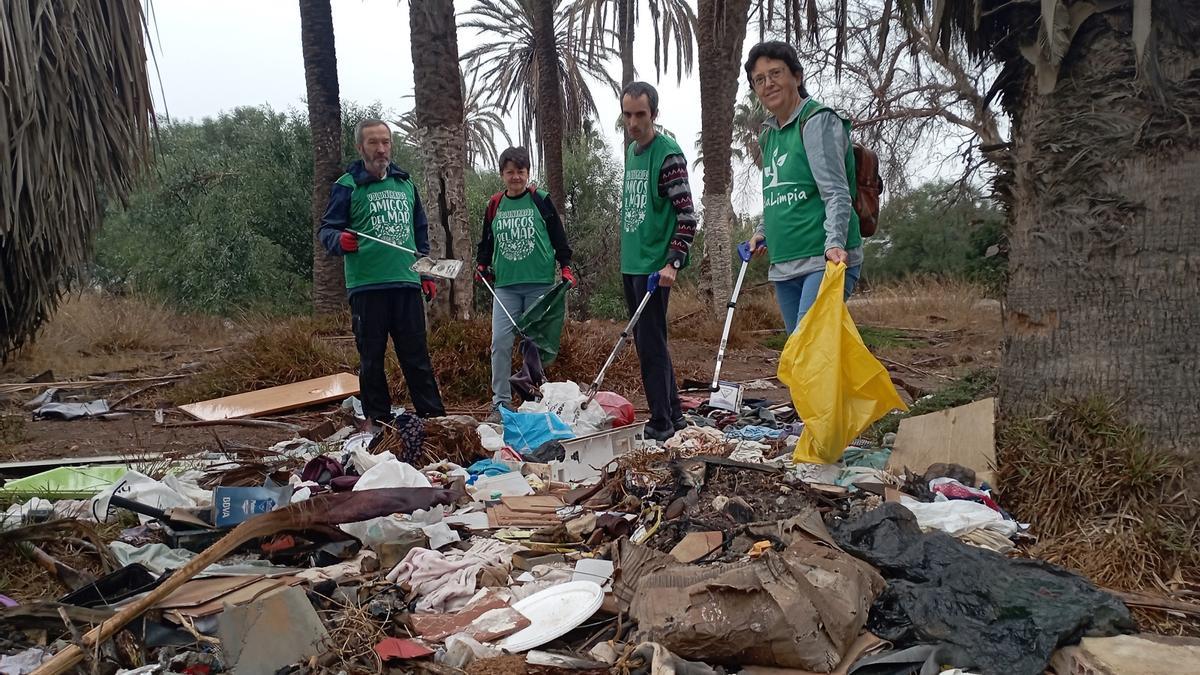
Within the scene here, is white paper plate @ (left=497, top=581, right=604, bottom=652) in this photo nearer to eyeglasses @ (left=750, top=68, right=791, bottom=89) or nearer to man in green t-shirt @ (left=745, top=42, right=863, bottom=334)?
man in green t-shirt @ (left=745, top=42, right=863, bottom=334)

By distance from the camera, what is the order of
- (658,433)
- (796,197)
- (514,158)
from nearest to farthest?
(796,197) → (658,433) → (514,158)

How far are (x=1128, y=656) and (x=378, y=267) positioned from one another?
421 cm

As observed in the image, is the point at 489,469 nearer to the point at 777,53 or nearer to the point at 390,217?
the point at 390,217

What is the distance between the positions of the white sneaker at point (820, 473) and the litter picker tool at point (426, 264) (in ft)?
8.89

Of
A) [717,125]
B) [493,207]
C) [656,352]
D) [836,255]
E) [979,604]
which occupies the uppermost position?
[717,125]

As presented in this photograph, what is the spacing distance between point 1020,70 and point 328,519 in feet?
11.0

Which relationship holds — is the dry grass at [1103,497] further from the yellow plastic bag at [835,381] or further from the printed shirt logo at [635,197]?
the printed shirt logo at [635,197]

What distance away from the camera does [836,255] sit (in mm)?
3619

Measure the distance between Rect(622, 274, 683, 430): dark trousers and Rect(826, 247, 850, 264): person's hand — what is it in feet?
4.33

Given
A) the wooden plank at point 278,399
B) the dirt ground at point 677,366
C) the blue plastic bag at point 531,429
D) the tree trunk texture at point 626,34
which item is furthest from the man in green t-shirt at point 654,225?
the tree trunk texture at point 626,34

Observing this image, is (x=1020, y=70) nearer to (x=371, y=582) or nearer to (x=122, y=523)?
(x=371, y=582)

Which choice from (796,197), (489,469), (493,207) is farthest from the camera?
(493,207)

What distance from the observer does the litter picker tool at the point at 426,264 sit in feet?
16.5

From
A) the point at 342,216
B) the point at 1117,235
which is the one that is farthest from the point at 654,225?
the point at 1117,235
